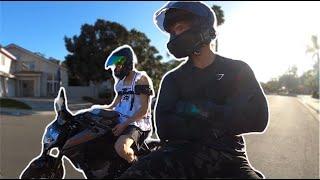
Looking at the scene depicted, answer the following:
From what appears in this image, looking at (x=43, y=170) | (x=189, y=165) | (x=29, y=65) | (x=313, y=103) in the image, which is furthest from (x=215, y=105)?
(x=29, y=65)

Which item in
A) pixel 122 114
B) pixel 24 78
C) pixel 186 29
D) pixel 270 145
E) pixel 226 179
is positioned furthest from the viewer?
pixel 24 78

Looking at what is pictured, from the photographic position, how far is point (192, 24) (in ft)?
6.44

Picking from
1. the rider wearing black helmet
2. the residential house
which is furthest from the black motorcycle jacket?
the residential house

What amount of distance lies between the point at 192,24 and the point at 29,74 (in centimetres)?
5789

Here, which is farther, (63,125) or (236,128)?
(63,125)

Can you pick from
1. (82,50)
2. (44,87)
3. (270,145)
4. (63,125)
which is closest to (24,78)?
(44,87)

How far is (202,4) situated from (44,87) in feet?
192

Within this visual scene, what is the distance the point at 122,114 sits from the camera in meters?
3.42

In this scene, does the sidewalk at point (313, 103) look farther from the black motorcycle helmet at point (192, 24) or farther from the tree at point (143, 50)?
the black motorcycle helmet at point (192, 24)

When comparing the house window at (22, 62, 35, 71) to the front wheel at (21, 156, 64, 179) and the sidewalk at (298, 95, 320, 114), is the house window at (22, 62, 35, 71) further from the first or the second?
the front wheel at (21, 156, 64, 179)

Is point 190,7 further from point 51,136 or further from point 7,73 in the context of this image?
point 7,73

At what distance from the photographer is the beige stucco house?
56.3 m

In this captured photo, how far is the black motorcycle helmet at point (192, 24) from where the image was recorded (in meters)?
1.91

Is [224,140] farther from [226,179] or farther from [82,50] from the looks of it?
[82,50]
